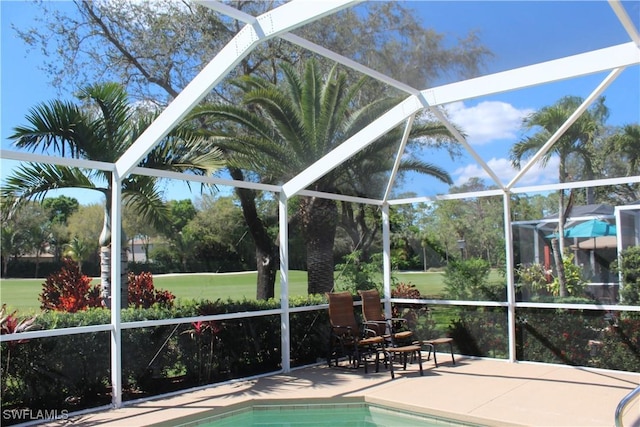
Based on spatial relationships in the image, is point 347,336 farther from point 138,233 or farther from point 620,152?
point 138,233

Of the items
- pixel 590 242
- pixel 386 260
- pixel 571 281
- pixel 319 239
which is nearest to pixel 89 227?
pixel 319 239

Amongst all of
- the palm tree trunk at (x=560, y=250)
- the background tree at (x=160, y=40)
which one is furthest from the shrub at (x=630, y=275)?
the background tree at (x=160, y=40)

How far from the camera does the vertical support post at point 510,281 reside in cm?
879

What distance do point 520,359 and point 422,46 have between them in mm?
A: 6382

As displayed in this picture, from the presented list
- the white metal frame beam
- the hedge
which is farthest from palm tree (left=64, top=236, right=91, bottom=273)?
the white metal frame beam

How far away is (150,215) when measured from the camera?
358 inches

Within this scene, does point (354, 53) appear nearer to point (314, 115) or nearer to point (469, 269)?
point (314, 115)

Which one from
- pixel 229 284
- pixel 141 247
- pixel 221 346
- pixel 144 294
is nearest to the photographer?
pixel 221 346

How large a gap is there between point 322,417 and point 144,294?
15.0 ft

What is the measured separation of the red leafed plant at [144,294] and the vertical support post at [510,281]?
563cm

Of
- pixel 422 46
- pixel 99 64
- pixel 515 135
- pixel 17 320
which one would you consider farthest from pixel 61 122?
pixel 99 64

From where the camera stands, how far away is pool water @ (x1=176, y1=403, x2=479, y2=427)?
20.0 feet

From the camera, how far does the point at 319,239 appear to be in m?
11.3

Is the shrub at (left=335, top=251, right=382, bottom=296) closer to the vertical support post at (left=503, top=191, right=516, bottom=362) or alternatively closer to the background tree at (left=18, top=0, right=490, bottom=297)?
the vertical support post at (left=503, top=191, right=516, bottom=362)
